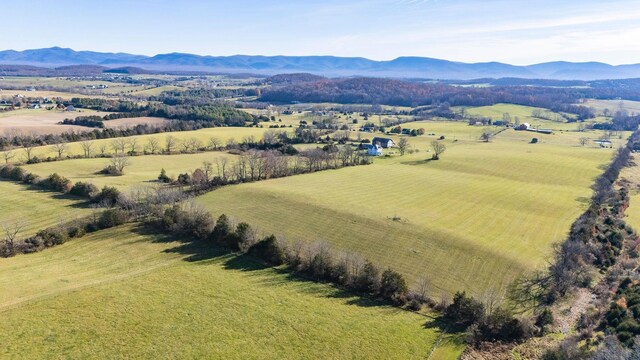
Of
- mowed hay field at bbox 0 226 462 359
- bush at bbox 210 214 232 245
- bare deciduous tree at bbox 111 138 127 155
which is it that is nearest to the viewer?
mowed hay field at bbox 0 226 462 359

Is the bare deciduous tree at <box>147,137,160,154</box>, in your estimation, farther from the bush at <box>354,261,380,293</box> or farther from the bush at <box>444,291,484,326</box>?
the bush at <box>444,291,484,326</box>

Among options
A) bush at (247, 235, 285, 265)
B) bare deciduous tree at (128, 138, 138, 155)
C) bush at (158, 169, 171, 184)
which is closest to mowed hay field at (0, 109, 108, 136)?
bare deciduous tree at (128, 138, 138, 155)

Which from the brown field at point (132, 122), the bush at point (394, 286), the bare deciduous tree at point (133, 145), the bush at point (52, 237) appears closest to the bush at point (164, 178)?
the bush at point (52, 237)

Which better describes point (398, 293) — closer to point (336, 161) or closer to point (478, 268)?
point (478, 268)

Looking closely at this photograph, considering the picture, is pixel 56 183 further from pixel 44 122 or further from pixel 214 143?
pixel 44 122

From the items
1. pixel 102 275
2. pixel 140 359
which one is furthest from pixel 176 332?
pixel 102 275

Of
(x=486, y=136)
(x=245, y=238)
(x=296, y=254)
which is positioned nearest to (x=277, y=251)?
(x=296, y=254)
